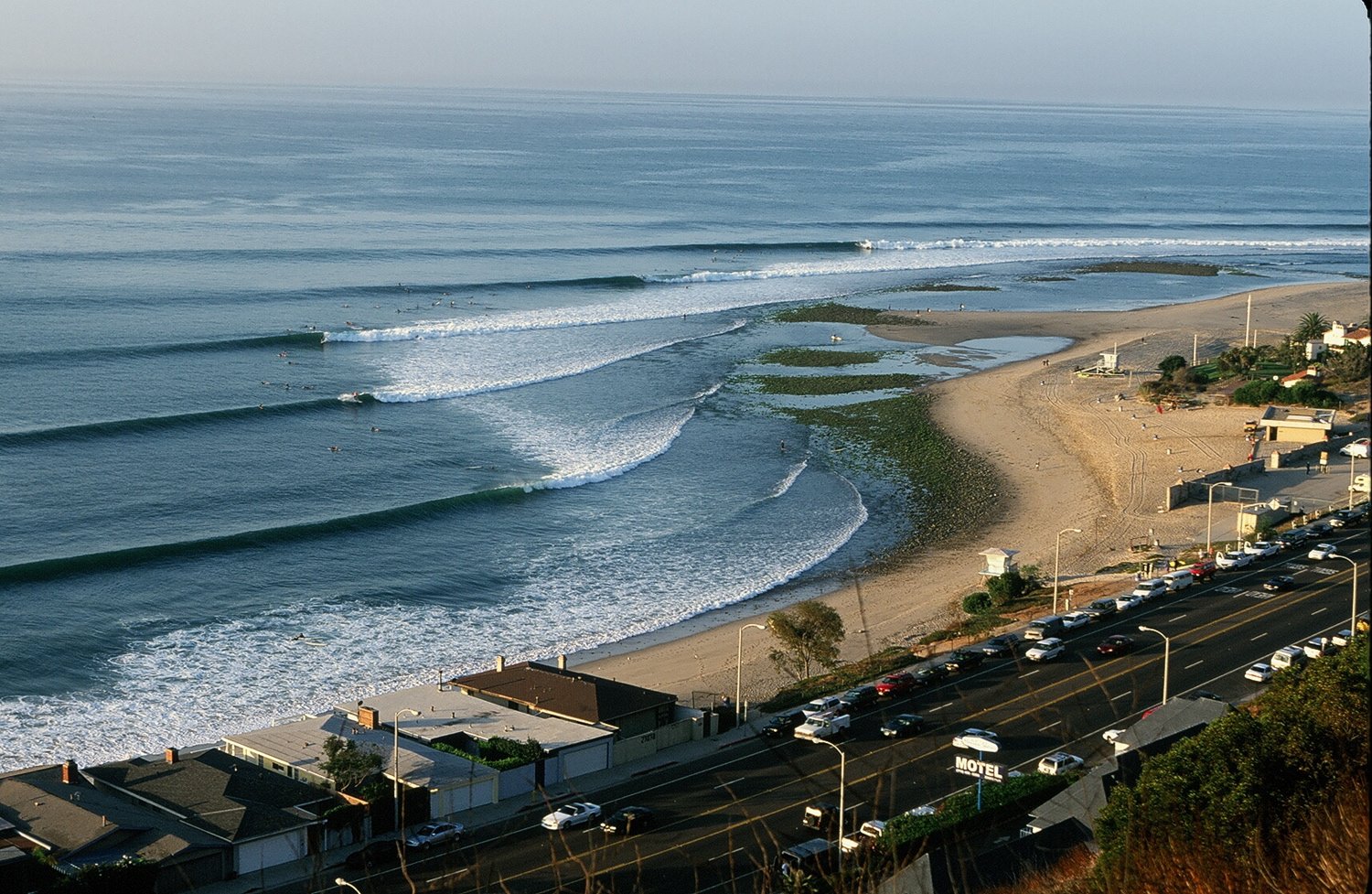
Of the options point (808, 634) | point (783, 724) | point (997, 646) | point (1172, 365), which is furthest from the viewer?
point (1172, 365)

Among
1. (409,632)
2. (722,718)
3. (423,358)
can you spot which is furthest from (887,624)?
(423,358)

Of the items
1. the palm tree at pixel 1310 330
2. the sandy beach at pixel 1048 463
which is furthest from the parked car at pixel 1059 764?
the palm tree at pixel 1310 330

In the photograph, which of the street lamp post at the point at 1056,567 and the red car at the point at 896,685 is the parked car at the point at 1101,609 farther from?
the red car at the point at 896,685

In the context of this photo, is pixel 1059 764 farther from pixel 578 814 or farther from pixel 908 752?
pixel 578 814

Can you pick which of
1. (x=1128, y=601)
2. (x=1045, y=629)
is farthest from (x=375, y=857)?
(x=1128, y=601)

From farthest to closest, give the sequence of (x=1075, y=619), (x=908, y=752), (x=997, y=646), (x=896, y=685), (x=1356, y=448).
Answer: (x=1356, y=448) → (x=1075, y=619) → (x=997, y=646) → (x=896, y=685) → (x=908, y=752)
